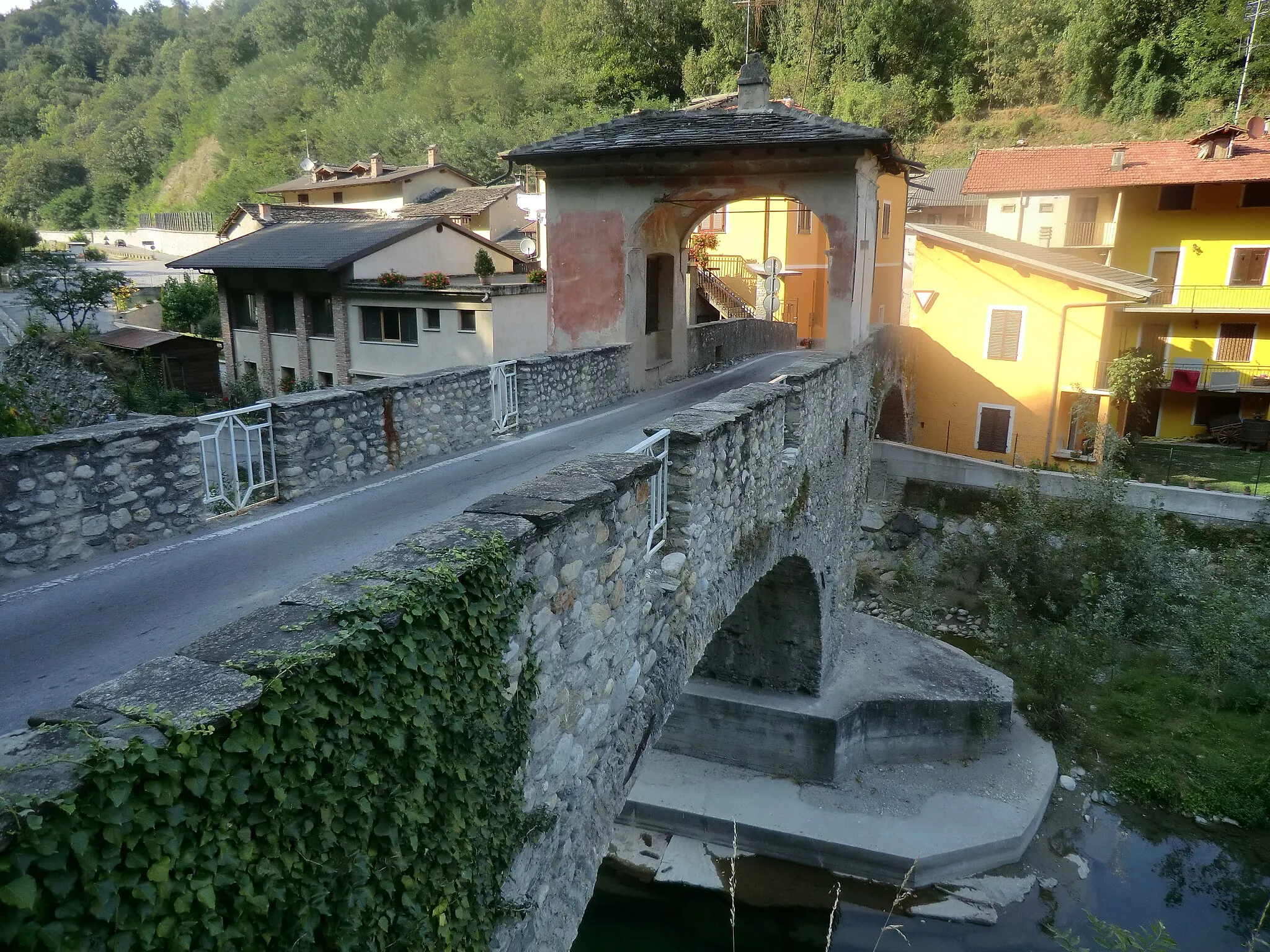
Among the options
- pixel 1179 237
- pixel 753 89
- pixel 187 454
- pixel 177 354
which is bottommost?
pixel 177 354

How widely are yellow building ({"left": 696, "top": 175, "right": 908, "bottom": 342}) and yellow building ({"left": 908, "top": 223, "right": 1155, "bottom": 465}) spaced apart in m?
2.15

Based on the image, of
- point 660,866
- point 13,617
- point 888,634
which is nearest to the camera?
point 13,617

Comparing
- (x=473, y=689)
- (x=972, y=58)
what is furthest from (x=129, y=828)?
(x=972, y=58)

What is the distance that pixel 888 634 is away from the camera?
17.0 metres

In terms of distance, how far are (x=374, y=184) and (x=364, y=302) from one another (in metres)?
15.8

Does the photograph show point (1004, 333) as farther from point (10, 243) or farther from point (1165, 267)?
point (10, 243)

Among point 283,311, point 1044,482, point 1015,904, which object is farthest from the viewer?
point 283,311

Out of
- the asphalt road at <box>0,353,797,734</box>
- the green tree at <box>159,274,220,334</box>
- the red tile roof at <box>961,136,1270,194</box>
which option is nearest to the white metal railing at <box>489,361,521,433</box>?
the asphalt road at <box>0,353,797,734</box>

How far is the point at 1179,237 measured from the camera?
26.7m

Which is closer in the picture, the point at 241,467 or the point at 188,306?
the point at 241,467

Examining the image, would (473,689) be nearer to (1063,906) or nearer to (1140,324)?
(1063,906)

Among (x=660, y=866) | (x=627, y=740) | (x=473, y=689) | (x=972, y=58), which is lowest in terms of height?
(x=660, y=866)

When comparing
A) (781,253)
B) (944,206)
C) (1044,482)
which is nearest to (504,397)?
(1044,482)

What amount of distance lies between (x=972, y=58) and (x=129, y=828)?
49986 mm
